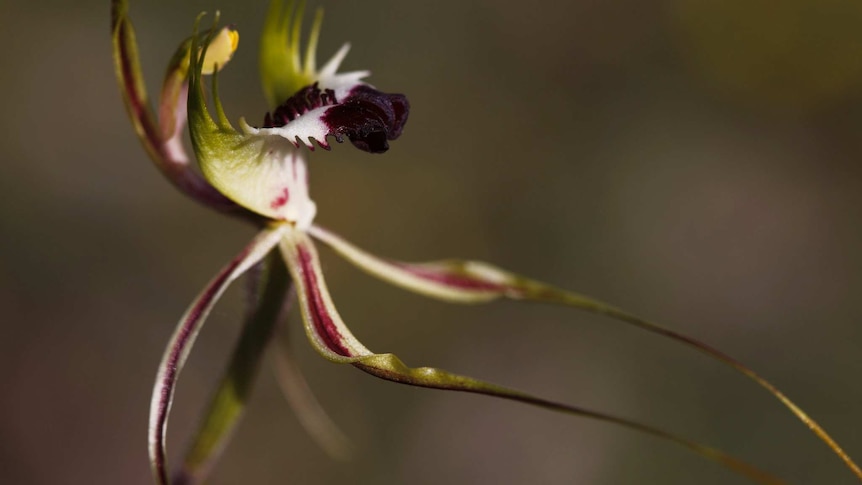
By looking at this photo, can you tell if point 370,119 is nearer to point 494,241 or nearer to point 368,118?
point 368,118

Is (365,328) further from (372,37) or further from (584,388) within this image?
(372,37)

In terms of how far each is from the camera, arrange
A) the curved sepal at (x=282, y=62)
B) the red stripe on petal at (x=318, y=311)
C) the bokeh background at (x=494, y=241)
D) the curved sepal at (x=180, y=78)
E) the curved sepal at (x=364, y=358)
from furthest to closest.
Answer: the bokeh background at (x=494, y=241) < the curved sepal at (x=282, y=62) < the curved sepal at (x=180, y=78) < the red stripe on petal at (x=318, y=311) < the curved sepal at (x=364, y=358)

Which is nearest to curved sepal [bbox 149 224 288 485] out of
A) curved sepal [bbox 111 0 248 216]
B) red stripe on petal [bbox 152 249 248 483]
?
red stripe on petal [bbox 152 249 248 483]

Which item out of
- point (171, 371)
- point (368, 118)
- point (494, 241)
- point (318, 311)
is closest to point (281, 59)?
point (368, 118)


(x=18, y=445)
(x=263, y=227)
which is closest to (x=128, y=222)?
(x=18, y=445)

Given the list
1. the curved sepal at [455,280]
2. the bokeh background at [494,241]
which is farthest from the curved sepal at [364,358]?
the bokeh background at [494,241]

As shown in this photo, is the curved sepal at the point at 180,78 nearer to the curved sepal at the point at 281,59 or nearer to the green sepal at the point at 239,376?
the curved sepal at the point at 281,59
